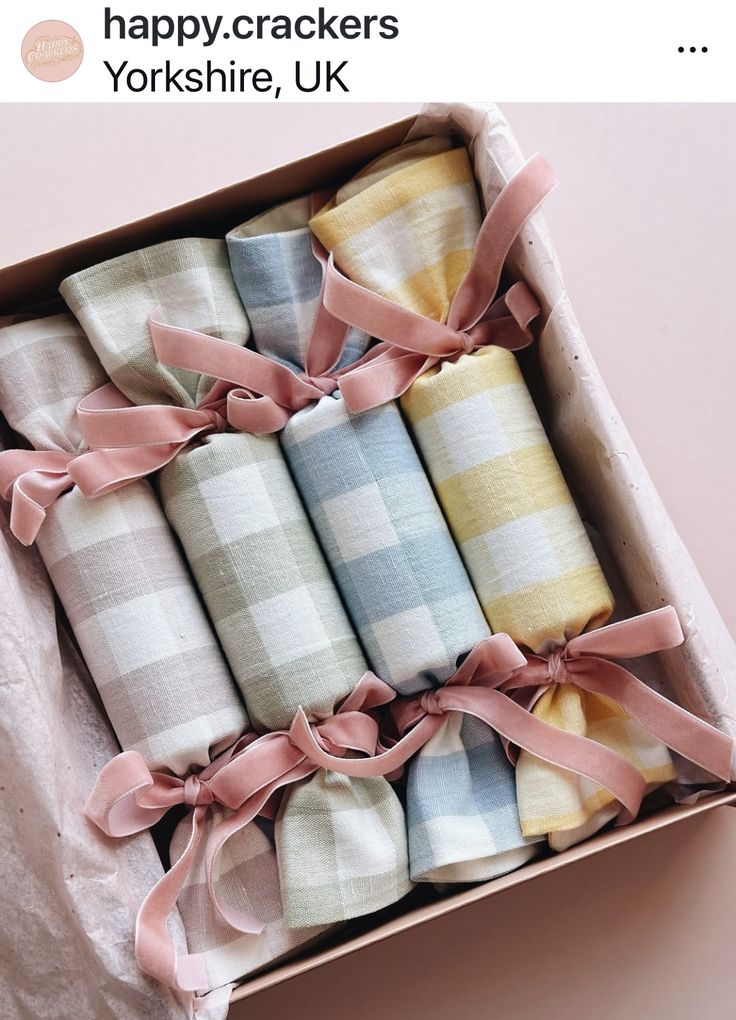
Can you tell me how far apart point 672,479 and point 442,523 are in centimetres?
32

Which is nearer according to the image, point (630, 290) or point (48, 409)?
point (48, 409)

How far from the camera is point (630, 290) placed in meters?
1.08

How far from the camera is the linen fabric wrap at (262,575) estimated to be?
846 millimetres

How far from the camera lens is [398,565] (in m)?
0.85

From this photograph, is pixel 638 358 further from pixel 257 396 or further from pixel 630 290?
pixel 257 396

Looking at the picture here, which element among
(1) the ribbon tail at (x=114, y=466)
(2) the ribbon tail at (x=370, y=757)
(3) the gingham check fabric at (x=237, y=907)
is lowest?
(3) the gingham check fabric at (x=237, y=907)

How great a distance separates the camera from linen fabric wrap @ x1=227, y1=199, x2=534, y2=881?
0.85 meters

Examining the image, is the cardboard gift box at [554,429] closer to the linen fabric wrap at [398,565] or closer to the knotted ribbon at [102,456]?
the linen fabric wrap at [398,565]

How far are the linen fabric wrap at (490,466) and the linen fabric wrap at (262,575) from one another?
0.12m

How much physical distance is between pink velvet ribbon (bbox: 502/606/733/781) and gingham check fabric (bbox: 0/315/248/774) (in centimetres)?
26
